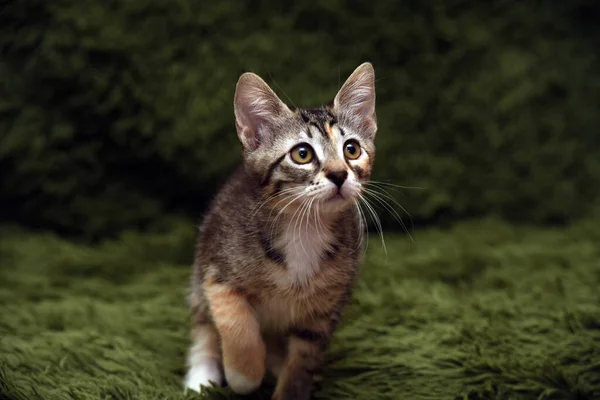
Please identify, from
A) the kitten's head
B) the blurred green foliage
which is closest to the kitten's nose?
the kitten's head

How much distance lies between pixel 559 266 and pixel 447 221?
42cm

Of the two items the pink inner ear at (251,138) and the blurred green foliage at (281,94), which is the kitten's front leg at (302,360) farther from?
the blurred green foliage at (281,94)

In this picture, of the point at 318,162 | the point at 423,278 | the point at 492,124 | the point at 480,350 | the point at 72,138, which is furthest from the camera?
the point at 492,124

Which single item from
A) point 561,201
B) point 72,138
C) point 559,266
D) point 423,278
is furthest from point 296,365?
point 561,201

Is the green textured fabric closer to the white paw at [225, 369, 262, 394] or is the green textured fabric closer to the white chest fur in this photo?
A: the white paw at [225, 369, 262, 394]

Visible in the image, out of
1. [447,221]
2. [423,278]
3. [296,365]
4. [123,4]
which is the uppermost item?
[123,4]

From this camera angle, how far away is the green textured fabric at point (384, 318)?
4.52 ft

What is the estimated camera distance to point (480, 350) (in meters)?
1.48

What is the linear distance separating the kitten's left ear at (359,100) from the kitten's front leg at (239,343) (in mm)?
378

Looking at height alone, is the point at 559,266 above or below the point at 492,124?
below

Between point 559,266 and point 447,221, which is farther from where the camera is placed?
point 447,221

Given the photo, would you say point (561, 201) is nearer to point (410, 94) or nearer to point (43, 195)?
point (410, 94)

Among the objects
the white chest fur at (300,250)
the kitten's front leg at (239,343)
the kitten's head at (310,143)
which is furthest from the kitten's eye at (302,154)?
the kitten's front leg at (239,343)

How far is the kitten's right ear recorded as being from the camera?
1.30 metres
